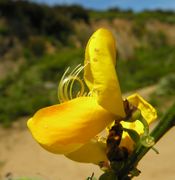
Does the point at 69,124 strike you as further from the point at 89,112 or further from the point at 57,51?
the point at 57,51

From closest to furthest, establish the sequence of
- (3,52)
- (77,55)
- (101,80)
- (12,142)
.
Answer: (101,80), (12,142), (77,55), (3,52)

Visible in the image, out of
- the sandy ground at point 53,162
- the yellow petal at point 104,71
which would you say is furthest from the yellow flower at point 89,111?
the sandy ground at point 53,162

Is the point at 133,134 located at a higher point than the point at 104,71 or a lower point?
lower

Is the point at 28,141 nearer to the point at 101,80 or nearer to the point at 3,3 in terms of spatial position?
the point at 101,80

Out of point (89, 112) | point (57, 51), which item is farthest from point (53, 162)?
point (57, 51)

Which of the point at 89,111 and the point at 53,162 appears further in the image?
the point at 53,162

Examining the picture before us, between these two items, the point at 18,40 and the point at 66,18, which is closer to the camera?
the point at 18,40

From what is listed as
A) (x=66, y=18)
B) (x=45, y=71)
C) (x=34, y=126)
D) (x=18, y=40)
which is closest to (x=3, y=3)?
(x=18, y=40)
